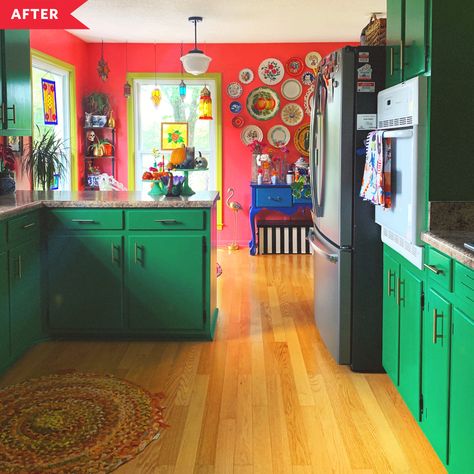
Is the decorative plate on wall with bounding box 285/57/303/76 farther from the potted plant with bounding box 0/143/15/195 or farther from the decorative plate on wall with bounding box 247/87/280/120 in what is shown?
the potted plant with bounding box 0/143/15/195

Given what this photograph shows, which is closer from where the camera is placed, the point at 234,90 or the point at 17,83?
the point at 17,83

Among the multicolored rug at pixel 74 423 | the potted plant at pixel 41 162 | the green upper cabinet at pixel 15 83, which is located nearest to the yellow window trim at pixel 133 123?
the potted plant at pixel 41 162

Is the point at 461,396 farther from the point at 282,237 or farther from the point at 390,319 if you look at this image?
the point at 282,237

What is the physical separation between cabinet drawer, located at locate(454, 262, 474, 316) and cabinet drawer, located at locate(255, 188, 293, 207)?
5.39m

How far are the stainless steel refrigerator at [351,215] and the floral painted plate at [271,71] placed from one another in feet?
13.5

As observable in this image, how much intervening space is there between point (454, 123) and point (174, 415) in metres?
1.76

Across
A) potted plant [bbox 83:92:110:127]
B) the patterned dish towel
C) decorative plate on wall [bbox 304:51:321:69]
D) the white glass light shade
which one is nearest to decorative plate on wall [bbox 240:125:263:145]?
decorative plate on wall [bbox 304:51:321:69]

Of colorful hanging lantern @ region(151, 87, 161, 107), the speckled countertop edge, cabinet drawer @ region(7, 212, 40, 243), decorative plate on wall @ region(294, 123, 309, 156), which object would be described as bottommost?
cabinet drawer @ region(7, 212, 40, 243)

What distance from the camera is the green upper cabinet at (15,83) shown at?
415 centimetres

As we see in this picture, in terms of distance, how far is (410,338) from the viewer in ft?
8.94

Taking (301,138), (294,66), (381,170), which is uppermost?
(294,66)

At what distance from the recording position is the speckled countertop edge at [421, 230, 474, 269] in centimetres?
199

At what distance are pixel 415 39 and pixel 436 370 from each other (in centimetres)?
134

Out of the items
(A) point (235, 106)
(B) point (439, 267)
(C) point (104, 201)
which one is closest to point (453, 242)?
(B) point (439, 267)
